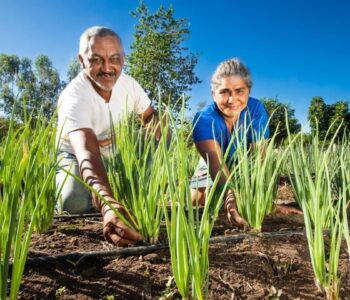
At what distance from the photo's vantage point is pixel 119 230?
133 cm

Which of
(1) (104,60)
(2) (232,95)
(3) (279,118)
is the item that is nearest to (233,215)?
(2) (232,95)

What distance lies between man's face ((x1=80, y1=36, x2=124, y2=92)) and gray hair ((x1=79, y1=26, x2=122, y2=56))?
35 mm

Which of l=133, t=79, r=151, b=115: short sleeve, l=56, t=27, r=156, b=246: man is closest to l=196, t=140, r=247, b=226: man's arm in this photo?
l=56, t=27, r=156, b=246: man

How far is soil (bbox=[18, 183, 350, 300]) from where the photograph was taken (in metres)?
1.03

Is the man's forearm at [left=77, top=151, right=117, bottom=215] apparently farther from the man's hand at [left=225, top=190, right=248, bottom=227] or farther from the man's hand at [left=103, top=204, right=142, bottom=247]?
the man's hand at [left=225, top=190, right=248, bottom=227]

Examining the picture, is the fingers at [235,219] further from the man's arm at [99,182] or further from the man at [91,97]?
the man at [91,97]

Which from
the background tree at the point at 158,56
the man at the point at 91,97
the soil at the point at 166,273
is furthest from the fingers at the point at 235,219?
the background tree at the point at 158,56

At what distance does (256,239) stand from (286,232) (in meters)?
0.20

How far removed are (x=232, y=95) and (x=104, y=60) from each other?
106 centimetres

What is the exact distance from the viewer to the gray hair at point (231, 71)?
249cm

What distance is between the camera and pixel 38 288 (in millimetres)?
1050

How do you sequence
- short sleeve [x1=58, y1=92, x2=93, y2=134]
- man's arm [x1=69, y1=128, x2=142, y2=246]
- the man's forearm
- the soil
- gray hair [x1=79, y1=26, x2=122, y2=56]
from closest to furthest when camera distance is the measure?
the soil
man's arm [x1=69, y1=128, x2=142, y2=246]
the man's forearm
short sleeve [x1=58, y1=92, x2=93, y2=134]
gray hair [x1=79, y1=26, x2=122, y2=56]

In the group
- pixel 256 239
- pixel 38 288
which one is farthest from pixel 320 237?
pixel 38 288

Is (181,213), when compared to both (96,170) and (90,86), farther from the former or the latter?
(90,86)
